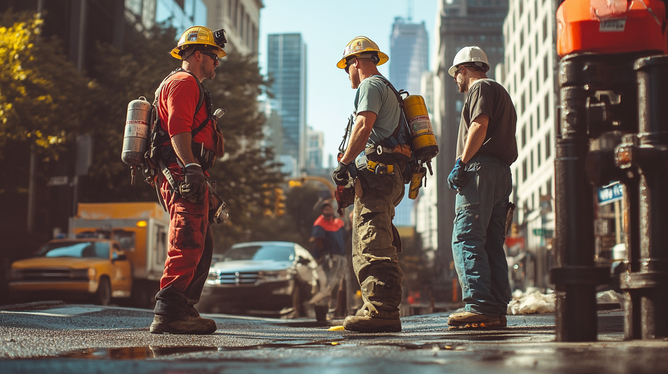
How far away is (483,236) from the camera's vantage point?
5.64 metres

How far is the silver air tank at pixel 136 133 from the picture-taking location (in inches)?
221

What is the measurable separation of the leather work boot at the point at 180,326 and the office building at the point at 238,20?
54.9m

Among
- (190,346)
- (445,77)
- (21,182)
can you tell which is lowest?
(190,346)

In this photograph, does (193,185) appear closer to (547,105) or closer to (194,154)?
(194,154)

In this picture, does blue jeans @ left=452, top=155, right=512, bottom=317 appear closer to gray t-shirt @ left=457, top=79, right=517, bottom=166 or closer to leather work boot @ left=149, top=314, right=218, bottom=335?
gray t-shirt @ left=457, top=79, right=517, bottom=166

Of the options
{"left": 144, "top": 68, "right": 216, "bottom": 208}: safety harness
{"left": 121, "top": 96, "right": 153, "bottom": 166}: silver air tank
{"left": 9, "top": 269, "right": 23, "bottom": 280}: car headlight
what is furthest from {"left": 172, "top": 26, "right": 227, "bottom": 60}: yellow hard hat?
{"left": 9, "top": 269, "right": 23, "bottom": 280}: car headlight

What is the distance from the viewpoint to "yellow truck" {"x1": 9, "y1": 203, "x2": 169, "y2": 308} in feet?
53.4

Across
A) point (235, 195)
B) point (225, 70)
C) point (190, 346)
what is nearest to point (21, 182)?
point (235, 195)

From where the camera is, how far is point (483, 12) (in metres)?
133

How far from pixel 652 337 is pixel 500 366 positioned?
960 mm

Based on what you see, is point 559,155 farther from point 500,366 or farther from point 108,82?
point 108,82

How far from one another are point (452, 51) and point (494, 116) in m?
122

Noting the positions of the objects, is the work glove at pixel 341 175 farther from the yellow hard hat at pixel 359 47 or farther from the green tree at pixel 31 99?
the green tree at pixel 31 99

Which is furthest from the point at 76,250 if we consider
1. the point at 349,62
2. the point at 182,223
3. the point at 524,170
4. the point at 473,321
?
the point at 524,170
